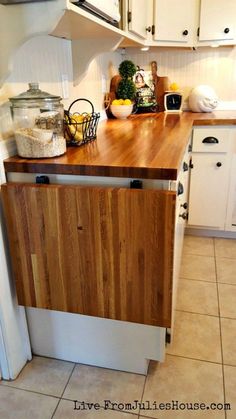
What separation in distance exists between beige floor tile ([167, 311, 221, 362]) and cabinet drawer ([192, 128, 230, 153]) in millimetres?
1212

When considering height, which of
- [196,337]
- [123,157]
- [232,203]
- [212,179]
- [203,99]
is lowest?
[196,337]

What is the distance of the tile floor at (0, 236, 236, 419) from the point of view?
4.21 feet

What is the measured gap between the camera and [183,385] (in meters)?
1.39

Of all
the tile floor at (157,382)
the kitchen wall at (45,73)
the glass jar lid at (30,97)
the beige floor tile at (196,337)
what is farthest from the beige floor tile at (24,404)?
the glass jar lid at (30,97)

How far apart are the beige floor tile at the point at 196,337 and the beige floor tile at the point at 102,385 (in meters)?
0.26

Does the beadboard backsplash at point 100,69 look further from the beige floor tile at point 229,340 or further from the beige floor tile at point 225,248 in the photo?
the beige floor tile at point 229,340

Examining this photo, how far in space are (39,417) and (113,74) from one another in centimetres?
233

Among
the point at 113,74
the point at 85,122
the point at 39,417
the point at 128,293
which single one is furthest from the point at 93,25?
the point at 39,417

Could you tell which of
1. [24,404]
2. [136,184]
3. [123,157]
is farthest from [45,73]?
[24,404]

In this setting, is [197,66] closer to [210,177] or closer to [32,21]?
[210,177]

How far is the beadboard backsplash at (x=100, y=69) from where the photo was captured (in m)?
1.32

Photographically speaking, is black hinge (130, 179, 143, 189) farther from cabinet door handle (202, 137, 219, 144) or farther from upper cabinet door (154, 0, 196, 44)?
upper cabinet door (154, 0, 196, 44)

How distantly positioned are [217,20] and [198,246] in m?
1.70

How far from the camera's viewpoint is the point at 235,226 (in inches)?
101
